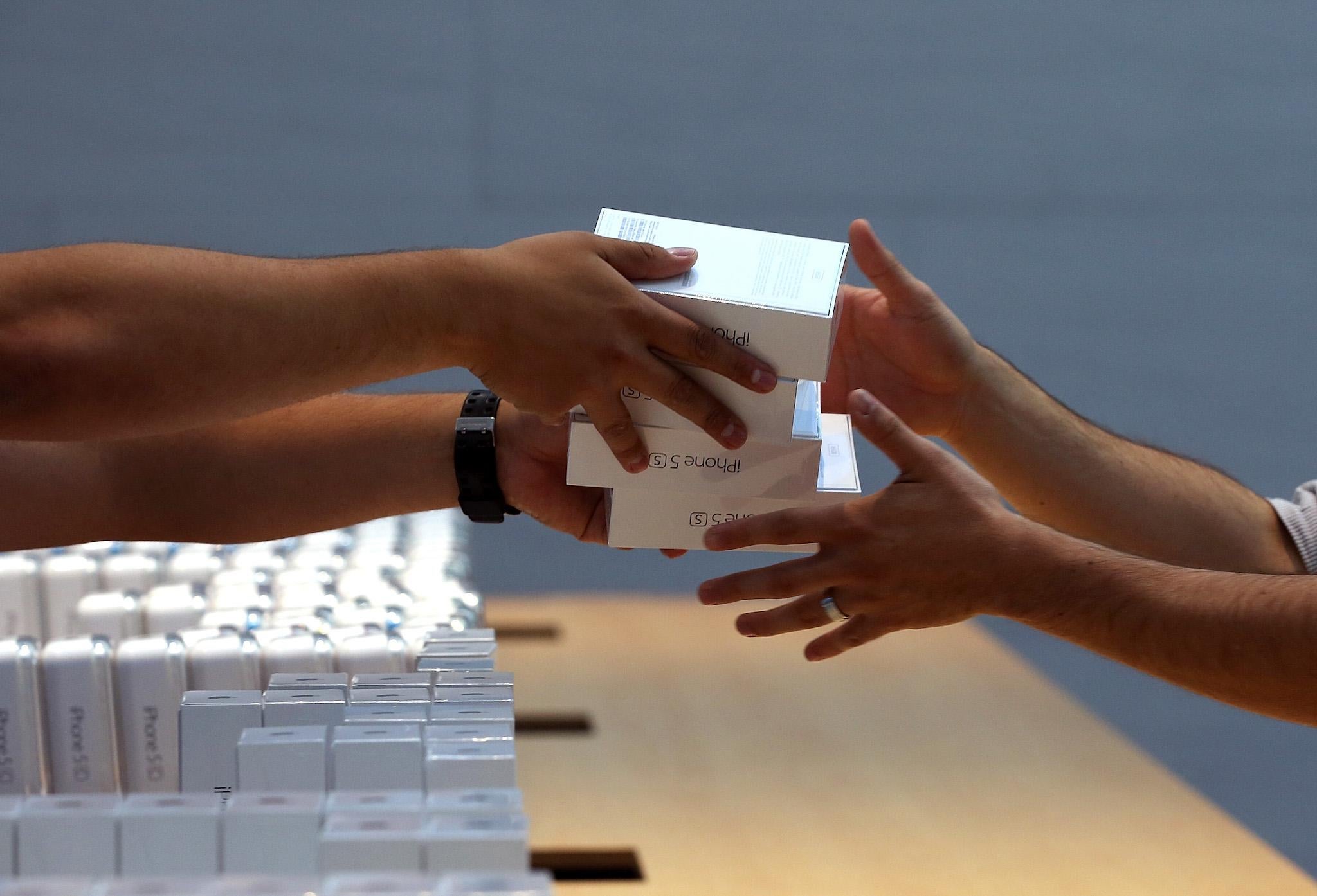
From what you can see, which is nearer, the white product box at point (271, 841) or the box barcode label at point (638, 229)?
the white product box at point (271, 841)

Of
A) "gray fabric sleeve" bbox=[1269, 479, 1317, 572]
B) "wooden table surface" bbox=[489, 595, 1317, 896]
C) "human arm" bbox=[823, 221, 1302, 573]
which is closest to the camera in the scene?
"wooden table surface" bbox=[489, 595, 1317, 896]

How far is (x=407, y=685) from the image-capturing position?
106 cm

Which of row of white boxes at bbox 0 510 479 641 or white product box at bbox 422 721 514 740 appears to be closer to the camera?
white product box at bbox 422 721 514 740

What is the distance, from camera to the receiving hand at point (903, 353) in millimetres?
1781

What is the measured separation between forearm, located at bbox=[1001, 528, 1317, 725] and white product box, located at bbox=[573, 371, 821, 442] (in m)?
0.33

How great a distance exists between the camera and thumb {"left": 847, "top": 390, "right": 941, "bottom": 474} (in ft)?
4.65

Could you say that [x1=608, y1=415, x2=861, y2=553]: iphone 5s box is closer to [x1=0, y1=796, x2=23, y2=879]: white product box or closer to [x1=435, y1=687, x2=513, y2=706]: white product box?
[x1=435, y1=687, x2=513, y2=706]: white product box

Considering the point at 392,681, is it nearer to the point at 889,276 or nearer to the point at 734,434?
the point at 734,434

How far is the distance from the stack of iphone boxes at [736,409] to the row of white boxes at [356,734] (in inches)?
12.7

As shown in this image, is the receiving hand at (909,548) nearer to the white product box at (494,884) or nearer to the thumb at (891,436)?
the thumb at (891,436)

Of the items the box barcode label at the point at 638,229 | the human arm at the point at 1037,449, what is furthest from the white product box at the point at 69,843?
the human arm at the point at 1037,449

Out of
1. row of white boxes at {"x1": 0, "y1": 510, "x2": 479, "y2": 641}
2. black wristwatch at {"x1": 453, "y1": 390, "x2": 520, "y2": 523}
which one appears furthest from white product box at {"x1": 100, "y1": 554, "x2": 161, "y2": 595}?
black wristwatch at {"x1": 453, "y1": 390, "x2": 520, "y2": 523}

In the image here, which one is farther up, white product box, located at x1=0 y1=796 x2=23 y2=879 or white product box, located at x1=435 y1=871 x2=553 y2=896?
white product box, located at x1=435 y1=871 x2=553 y2=896

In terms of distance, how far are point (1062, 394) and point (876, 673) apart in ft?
5.10
